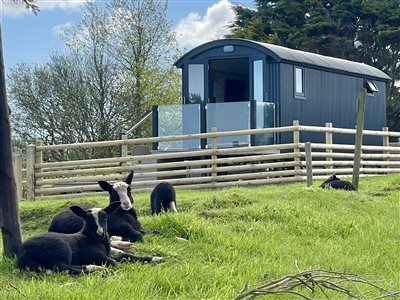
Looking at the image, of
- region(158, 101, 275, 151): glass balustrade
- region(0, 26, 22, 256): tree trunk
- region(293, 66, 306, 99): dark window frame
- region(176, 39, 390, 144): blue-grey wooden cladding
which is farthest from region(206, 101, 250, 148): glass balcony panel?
region(0, 26, 22, 256): tree trunk

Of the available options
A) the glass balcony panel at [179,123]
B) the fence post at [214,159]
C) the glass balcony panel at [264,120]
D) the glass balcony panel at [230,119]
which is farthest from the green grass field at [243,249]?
the glass balcony panel at [179,123]

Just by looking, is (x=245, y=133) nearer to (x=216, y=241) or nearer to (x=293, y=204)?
(x=293, y=204)

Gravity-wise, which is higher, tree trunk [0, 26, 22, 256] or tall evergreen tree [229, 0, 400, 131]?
tall evergreen tree [229, 0, 400, 131]

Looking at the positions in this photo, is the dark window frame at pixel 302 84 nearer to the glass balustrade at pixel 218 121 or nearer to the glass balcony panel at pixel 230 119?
the glass balustrade at pixel 218 121

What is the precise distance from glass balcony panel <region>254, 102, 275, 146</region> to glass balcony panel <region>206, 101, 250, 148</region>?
0.38 meters

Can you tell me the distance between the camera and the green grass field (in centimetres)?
601

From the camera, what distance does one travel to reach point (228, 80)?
24422mm

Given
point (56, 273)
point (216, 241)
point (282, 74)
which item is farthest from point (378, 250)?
point (282, 74)

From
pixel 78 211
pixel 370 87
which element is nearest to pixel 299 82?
pixel 370 87

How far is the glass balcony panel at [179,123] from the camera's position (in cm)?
→ 2175

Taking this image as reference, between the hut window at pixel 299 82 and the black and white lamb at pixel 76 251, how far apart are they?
617 inches

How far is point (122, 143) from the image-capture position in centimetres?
1975

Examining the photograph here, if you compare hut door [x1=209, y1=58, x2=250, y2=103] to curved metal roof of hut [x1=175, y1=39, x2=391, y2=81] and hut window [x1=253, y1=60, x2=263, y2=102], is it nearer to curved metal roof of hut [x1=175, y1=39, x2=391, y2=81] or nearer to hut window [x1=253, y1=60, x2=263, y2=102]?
hut window [x1=253, y1=60, x2=263, y2=102]

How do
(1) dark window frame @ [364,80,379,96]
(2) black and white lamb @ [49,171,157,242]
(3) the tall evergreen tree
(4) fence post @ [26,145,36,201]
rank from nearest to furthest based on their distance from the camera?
(2) black and white lamb @ [49,171,157,242]
(4) fence post @ [26,145,36,201]
(1) dark window frame @ [364,80,379,96]
(3) the tall evergreen tree
